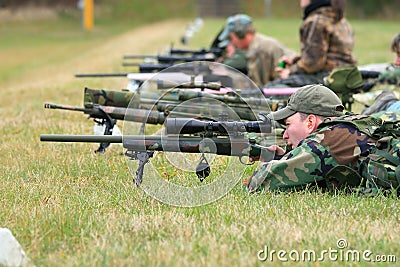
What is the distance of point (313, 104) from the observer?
18.5ft

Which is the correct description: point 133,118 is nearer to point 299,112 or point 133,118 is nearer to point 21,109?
point 299,112

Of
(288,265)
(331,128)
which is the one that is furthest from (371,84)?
(288,265)

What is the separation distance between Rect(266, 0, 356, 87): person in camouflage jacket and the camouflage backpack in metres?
5.10

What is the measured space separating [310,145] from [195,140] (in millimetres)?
793

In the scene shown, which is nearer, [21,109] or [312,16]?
[312,16]

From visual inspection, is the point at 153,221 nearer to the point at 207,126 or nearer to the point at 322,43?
the point at 207,126

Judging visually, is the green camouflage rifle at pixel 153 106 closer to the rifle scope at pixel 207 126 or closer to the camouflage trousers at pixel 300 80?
the rifle scope at pixel 207 126

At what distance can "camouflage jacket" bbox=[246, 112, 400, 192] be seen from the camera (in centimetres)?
541

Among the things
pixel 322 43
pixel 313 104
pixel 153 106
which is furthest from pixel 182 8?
pixel 313 104

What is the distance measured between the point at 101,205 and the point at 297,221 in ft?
4.56

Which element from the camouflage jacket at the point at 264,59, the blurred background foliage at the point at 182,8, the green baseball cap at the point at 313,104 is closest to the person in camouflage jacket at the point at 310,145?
the green baseball cap at the point at 313,104

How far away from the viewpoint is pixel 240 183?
19.7 feet

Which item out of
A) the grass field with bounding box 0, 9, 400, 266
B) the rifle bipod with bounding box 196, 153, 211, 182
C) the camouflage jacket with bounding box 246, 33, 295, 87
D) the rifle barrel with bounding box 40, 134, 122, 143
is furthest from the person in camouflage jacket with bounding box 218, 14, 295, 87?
the rifle barrel with bounding box 40, 134, 122, 143

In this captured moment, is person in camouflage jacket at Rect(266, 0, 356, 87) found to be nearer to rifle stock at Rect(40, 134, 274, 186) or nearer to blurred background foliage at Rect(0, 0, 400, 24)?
rifle stock at Rect(40, 134, 274, 186)
